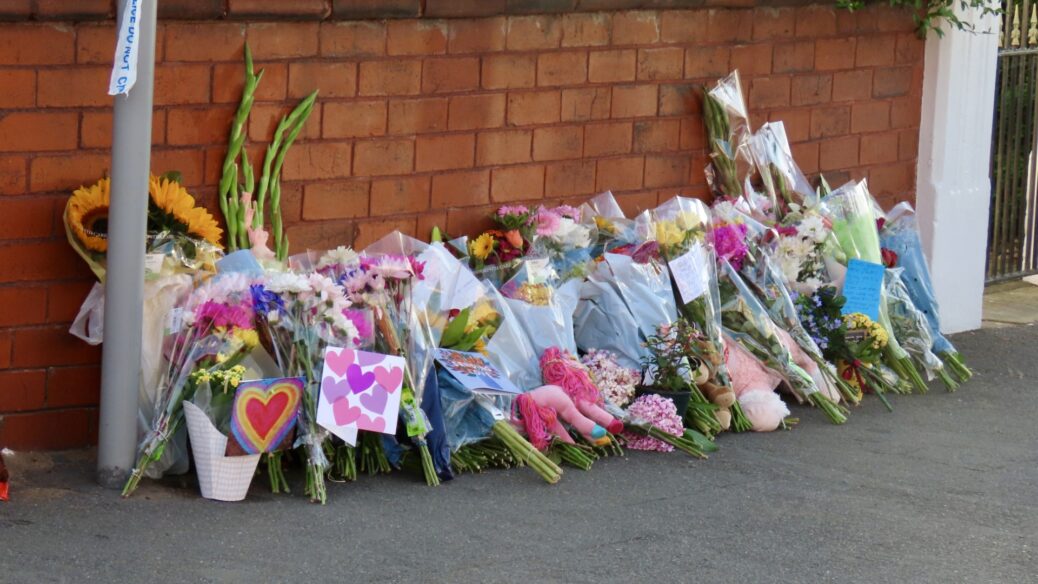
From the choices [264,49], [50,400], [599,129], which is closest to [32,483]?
[50,400]

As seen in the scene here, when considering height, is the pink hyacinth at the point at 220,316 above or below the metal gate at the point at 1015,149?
below

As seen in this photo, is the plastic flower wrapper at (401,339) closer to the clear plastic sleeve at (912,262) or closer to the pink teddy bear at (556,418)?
the pink teddy bear at (556,418)

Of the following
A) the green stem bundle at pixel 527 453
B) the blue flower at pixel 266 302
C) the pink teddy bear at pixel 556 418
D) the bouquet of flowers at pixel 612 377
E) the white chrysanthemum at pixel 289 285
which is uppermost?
the white chrysanthemum at pixel 289 285

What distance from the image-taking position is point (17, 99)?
519cm

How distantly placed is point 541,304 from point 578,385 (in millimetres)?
393

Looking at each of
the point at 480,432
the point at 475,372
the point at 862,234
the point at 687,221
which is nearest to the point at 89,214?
the point at 475,372

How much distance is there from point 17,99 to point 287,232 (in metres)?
1.14

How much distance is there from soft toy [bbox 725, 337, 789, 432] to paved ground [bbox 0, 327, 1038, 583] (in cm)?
18

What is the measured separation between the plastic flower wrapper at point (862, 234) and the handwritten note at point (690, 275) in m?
1.11

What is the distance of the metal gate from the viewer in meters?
9.38

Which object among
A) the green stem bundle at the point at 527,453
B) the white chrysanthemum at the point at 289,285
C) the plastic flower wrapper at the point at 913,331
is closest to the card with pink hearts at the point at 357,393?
the white chrysanthemum at the point at 289,285

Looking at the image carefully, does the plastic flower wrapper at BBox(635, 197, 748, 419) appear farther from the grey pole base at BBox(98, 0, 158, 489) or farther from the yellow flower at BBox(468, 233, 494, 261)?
the grey pole base at BBox(98, 0, 158, 489)

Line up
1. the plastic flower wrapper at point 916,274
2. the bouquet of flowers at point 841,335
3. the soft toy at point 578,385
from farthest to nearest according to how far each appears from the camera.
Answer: the plastic flower wrapper at point 916,274
the bouquet of flowers at point 841,335
the soft toy at point 578,385

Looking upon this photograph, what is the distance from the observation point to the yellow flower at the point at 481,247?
6344 mm
